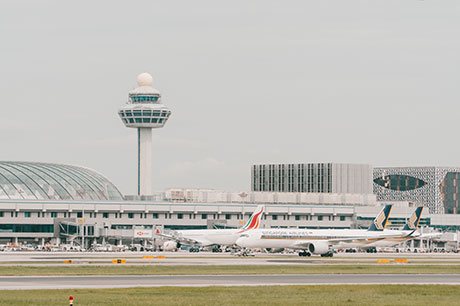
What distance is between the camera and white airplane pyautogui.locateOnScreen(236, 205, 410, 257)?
14288 centimetres

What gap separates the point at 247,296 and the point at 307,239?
83719 mm

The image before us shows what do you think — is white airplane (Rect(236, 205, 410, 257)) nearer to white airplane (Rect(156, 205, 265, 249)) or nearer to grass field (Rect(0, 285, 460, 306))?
white airplane (Rect(156, 205, 265, 249))

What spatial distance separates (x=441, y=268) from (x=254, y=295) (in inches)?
1901

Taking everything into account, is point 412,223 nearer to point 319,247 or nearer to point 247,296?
point 319,247

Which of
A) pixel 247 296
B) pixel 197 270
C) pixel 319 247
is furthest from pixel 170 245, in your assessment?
pixel 247 296

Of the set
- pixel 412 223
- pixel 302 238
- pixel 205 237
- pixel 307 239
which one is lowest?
pixel 205 237

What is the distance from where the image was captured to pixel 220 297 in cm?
6278

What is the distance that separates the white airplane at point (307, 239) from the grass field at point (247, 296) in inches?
2736

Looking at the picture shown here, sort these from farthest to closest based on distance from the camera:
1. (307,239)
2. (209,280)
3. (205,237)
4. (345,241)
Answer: (205,237)
(345,241)
(307,239)
(209,280)

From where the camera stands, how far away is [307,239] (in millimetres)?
146875

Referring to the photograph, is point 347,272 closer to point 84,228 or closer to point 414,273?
point 414,273

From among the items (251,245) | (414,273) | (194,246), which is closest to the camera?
(414,273)

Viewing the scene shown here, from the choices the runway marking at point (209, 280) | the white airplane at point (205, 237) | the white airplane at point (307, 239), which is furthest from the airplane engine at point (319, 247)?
the runway marking at point (209, 280)

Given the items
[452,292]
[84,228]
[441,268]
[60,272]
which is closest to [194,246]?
[84,228]
